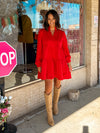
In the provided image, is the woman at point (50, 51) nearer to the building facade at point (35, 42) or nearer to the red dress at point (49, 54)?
the red dress at point (49, 54)

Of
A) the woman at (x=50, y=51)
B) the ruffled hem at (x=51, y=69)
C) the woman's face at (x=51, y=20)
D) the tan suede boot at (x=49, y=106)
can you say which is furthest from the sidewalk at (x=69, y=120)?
the woman's face at (x=51, y=20)

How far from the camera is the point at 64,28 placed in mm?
4566

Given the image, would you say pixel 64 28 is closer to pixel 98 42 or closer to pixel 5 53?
pixel 98 42

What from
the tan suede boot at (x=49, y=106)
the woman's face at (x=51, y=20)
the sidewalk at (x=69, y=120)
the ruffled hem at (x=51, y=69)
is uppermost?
the woman's face at (x=51, y=20)

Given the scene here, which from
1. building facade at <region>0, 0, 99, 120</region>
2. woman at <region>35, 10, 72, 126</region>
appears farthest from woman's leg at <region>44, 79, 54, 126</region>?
building facade at <region>0, 0, 99, 120</region>

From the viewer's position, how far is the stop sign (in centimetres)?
225

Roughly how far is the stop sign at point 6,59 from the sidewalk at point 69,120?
1300 millimetres

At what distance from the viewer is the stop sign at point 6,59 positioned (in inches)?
88.5

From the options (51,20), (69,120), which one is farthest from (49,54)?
(69,120)

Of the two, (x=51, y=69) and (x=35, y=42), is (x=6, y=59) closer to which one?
(x=51, y=69)

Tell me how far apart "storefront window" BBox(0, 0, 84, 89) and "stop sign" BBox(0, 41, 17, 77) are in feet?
3.18

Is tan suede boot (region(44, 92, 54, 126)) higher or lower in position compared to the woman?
lower

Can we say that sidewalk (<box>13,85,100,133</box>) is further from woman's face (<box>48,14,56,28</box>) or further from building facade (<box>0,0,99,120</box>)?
woman's face (<box>48,14,56,28</box>)

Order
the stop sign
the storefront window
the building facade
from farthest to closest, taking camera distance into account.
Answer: the building facade, the storefront window, the stop sign
